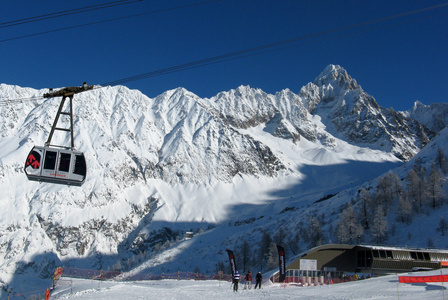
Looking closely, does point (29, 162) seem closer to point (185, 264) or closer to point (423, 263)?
point (423, 263)

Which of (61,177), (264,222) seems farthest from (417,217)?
(61,177)

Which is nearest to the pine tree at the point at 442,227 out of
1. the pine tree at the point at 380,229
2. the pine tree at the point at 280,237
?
the pine tree at the point at 380,229

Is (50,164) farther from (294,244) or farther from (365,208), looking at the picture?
(294,244)

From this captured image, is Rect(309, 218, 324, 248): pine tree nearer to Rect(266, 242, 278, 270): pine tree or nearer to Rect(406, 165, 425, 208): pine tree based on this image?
Rect(266, 242, 278, 270): pine tree

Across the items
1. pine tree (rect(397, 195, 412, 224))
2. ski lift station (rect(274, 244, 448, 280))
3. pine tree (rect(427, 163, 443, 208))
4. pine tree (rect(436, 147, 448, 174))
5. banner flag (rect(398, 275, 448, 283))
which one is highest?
pine tree (rect(436, 147, 448, 174))

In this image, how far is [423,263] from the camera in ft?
228

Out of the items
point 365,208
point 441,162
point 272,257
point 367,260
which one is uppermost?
point 441,162

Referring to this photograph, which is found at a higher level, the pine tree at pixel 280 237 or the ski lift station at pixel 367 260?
the pine tree at pixel 280 237

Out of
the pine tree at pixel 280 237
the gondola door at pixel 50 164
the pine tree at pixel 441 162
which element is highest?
→ the pine tree at pixel 441 162

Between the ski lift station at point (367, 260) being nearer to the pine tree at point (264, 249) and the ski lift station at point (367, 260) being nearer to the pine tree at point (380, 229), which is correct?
the pine tree at point (380, 229)

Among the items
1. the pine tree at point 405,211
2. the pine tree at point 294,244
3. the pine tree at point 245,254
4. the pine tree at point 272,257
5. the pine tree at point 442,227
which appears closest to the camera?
Result: the pine tree at point 442,227

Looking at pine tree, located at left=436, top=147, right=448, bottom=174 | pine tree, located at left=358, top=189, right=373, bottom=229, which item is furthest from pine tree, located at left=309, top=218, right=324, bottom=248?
pine tree, located at left=436, top=147, right=448, bottom=174

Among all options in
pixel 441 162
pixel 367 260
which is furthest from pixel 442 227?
pixel 441 162

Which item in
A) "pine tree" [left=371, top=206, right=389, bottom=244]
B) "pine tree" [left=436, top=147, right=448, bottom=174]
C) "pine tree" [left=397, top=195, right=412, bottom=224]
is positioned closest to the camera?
"pine tree" [left=371, top=206, right=389, bottom=244]
